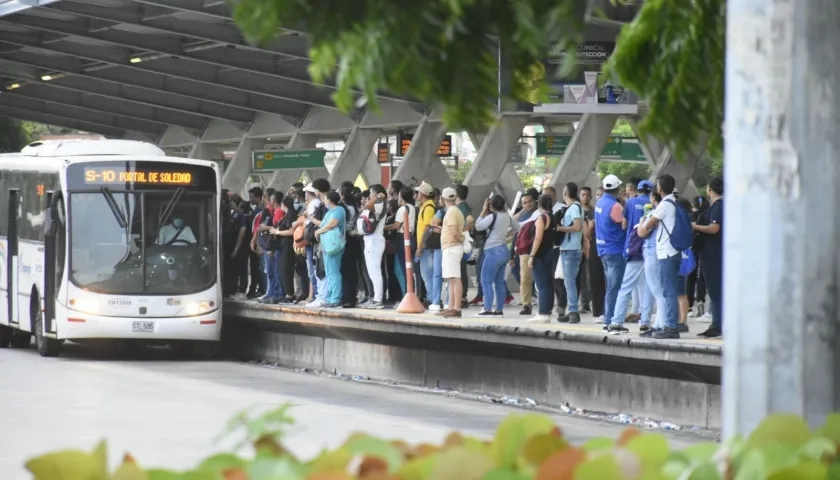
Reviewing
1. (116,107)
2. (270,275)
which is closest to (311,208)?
(270,275)

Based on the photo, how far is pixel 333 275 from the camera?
72.3 feet

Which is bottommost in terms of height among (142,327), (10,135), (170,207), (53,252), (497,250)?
(142,327)

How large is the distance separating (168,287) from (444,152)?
14.0 metres

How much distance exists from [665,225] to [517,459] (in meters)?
12.1

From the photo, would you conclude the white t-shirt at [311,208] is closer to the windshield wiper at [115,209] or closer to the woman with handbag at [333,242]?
the woman with handbag at [333,242]

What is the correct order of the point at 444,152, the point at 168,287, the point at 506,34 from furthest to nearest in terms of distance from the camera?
the point at 444,152
the point at 168,287
the point at 506,34

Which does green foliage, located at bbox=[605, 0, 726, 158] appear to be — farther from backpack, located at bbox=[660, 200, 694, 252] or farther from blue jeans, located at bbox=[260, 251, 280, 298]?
blue jeans, located at bbox=[260, 251, 280, 298]

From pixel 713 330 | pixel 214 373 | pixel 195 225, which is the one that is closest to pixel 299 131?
pixel 195 225

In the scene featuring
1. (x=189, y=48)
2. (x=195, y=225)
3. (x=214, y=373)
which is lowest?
(x=214, y=373)

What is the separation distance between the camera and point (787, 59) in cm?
420

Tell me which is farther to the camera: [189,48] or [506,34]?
[189,48]

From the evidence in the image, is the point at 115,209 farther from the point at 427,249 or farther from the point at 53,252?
the point at 427,249

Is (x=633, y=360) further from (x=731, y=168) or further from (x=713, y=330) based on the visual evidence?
(x=731, y=168)

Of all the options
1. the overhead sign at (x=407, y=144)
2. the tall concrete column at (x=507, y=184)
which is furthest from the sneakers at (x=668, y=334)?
the overhead sign at (x=407, y=144)
